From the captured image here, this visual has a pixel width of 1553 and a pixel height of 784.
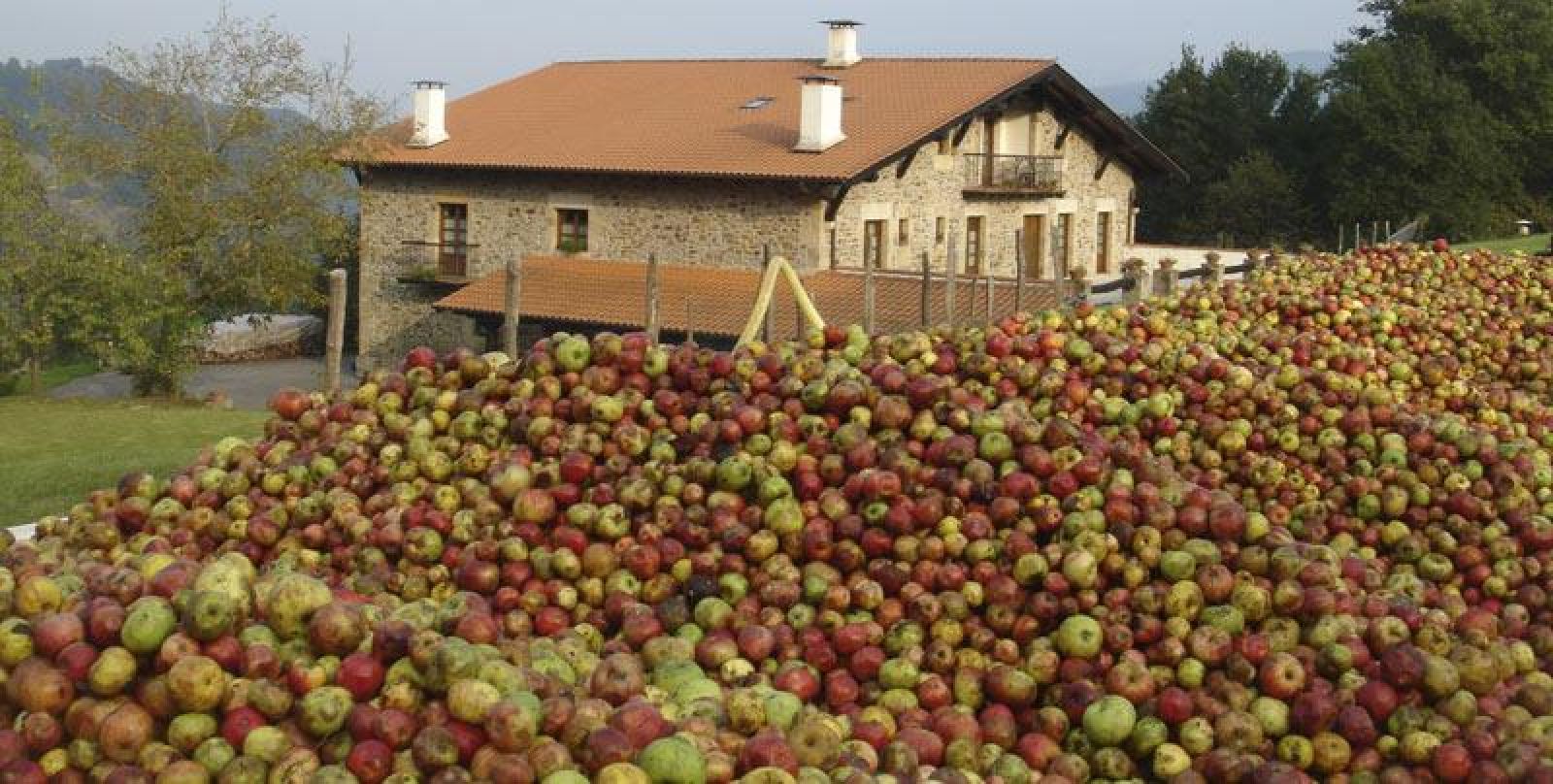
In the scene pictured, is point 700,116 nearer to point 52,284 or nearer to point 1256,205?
point 52,284

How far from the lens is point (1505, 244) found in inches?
1371

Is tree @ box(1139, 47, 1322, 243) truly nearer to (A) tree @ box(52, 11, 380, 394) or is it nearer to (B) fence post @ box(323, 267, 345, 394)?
(A) tree @ box(52, 11, 380, 394)

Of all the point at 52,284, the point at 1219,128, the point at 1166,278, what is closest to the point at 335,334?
the point at 1166,278

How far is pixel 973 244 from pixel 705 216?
→ 5420 millimetres

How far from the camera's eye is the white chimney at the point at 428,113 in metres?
29.0

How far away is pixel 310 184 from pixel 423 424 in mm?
24318

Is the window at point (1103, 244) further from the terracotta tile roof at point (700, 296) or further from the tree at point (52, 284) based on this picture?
the tree at point (52, 284)

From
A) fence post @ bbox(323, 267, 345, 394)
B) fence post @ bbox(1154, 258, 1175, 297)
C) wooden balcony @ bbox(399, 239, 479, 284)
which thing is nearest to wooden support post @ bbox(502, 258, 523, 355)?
fence post @ bbox(323, 267, 345, 394)

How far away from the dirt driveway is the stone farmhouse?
2.38 meters

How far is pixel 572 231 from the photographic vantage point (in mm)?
27203

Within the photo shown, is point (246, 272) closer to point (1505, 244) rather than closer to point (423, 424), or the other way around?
point (423, 424)

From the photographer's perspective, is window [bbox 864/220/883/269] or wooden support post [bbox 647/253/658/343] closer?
wooden support post [bbox 647/253/658/343]

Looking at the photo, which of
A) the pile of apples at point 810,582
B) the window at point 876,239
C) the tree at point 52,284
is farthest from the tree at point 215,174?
the pile of apples at point 810,582

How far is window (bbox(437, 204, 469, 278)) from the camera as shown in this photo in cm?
2883
